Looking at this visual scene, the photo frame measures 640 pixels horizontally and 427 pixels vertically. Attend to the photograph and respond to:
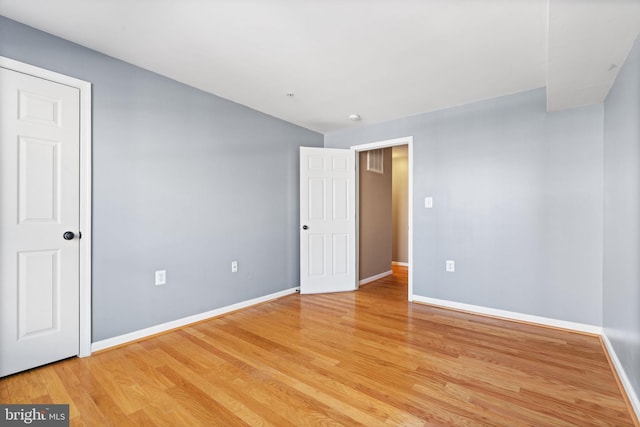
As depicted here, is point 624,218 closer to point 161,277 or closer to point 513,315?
point 513,315

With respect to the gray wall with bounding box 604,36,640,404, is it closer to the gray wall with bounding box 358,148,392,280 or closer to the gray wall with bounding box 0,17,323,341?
the gray wall with bounding box 358,148,392,280

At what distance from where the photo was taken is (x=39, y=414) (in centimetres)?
161

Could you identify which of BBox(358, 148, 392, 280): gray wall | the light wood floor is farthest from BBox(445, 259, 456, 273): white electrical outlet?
BBox(358, 148, 392, 280): gray wall

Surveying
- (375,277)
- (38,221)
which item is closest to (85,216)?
(38,221)

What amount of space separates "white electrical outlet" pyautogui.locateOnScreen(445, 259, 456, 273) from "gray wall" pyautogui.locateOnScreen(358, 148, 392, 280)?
1.40 m

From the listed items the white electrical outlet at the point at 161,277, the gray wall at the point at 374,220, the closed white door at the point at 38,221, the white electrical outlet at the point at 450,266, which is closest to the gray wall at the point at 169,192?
the white electrical outlet at the point at 161,277

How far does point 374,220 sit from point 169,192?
10.2 ft

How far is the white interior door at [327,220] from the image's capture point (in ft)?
13.3

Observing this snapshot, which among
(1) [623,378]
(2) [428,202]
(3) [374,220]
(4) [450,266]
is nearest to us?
(1) [623,378]

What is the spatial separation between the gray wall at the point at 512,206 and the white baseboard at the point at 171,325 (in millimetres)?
1962

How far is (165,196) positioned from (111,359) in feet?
4.42

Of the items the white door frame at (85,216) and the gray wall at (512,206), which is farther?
the gray wall at (512,206)

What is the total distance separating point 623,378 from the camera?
6.11 feet

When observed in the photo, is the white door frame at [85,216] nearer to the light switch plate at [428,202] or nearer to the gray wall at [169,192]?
the gray wall at [169,192]
